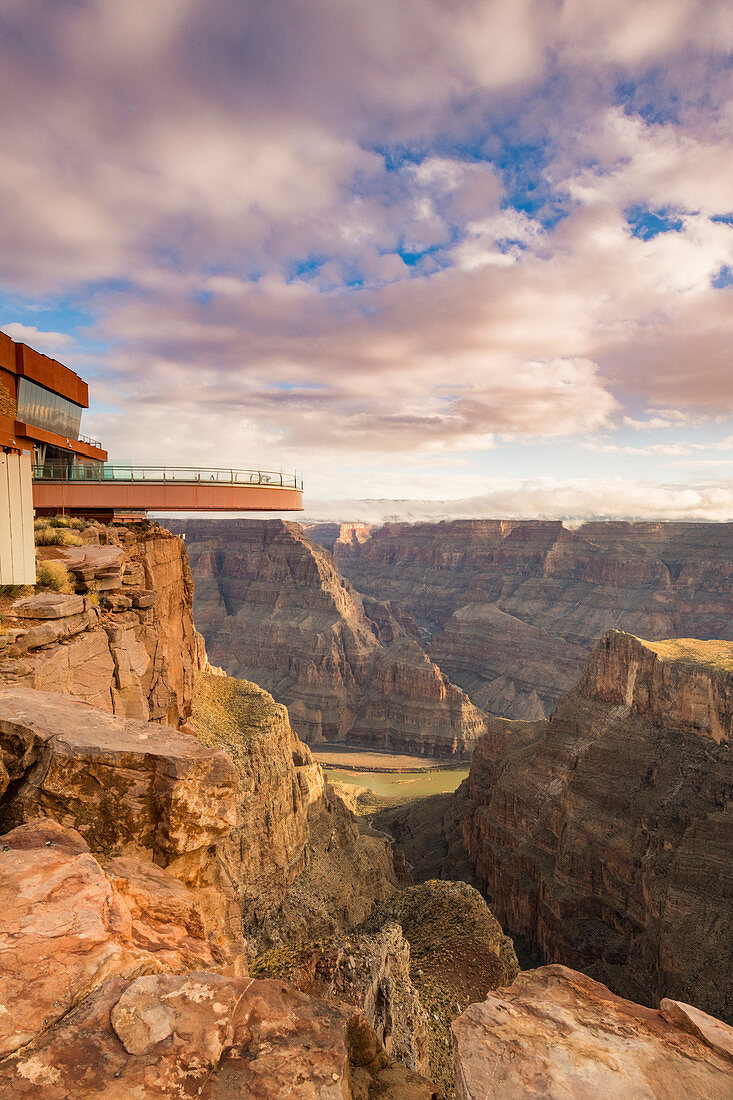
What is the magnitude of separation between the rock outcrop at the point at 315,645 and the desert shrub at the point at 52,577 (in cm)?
10797

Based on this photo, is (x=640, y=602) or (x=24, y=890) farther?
(x=640, y=602)

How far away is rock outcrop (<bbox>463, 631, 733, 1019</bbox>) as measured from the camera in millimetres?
37094

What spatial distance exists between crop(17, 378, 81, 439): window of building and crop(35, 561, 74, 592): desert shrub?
18224mm

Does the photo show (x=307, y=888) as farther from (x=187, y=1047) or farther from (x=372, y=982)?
(x=187, y=1047)

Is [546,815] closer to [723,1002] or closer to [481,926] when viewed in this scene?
[723,1002]

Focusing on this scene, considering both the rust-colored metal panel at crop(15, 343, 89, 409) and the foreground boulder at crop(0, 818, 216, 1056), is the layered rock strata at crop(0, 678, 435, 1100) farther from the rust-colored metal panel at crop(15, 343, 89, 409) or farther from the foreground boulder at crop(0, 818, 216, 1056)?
the rust-colored metal panel at crop(15, 343, 89, 409)

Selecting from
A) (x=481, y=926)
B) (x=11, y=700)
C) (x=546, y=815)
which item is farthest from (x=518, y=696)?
(x=11, y=700)

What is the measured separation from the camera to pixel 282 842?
123ft

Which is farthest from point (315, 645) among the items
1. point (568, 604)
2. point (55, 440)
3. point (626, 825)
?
point (55, 440)

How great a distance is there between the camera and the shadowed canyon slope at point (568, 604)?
14762cm

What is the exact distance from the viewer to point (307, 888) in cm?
3634

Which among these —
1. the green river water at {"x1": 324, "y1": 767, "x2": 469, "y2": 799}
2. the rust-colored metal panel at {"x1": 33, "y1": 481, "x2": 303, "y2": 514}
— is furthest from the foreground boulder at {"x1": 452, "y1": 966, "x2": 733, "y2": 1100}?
the green river water at {"x1": 324, "y1": 767, "x2": 469, "y2": 799}

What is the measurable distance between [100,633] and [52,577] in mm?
2645

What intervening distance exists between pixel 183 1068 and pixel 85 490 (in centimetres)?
2671
